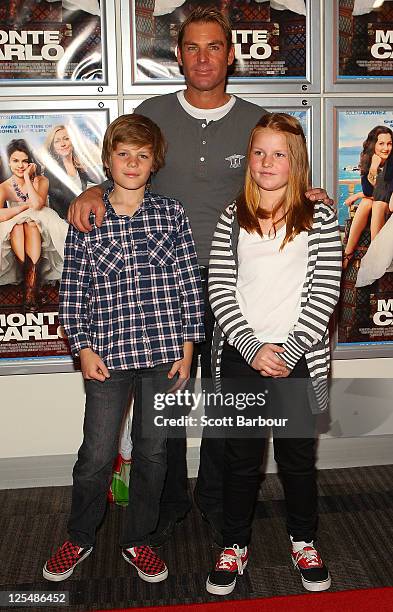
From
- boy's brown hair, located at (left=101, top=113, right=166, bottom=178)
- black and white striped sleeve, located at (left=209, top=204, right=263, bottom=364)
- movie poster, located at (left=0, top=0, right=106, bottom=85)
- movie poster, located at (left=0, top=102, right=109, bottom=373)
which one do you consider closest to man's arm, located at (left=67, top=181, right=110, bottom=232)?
boy's brown hair, located at (left=101, top=113, right=166, bottom=178)

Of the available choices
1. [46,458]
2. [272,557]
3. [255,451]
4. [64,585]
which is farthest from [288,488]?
[46,458]

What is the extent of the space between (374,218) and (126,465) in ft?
4.68

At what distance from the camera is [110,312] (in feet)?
7.52

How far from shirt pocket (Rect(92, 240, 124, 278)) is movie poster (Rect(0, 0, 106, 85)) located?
3.15 ft

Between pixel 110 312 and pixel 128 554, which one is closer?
pixel 110 312

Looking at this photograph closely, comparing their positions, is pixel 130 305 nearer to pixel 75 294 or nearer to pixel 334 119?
pixel 75 294

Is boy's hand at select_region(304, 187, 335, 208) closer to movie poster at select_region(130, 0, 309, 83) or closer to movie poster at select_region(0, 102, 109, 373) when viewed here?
movie poster at select_region(130, 0, 309, 83)

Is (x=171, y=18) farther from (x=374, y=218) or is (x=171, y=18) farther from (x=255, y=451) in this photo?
(x=255, y=451)

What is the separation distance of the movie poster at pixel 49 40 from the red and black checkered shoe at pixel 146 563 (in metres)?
1.75

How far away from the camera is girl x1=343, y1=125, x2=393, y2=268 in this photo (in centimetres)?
311

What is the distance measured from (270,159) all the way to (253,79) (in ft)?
3.00

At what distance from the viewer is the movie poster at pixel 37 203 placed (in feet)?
9.75

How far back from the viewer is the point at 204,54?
246 centimetres

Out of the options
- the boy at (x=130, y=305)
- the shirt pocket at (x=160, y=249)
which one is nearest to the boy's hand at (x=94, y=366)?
the boy at (x=130, y=305)
